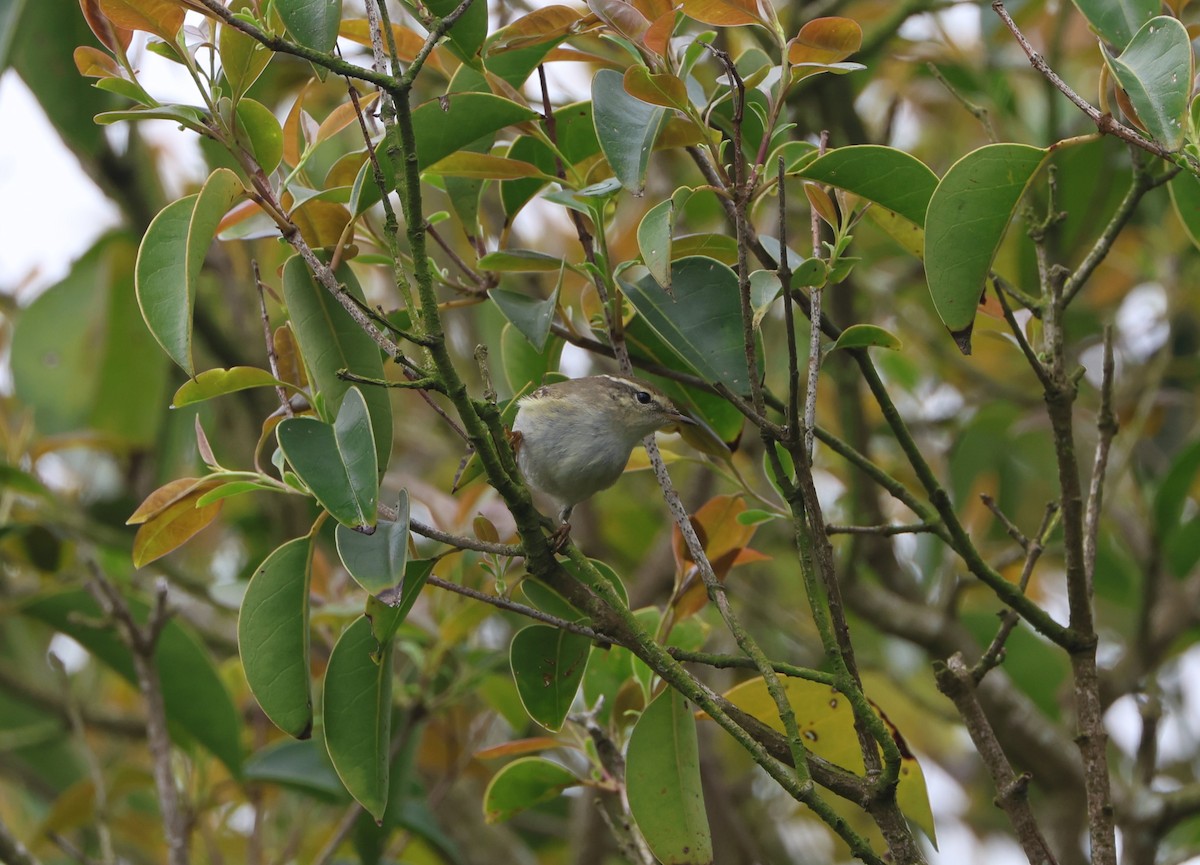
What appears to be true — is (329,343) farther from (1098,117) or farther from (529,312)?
(1098,117)

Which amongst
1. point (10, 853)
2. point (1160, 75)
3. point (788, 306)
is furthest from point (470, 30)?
point (10, 853)

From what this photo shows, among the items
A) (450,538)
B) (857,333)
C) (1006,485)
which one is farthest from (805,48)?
(1006,485)

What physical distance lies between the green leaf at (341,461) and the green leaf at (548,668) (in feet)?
1.39

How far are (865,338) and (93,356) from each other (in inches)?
116

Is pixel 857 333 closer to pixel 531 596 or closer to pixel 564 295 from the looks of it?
pixel 531 596

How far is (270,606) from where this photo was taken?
181cm

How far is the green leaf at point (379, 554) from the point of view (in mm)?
1614

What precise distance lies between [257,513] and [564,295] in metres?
1.47

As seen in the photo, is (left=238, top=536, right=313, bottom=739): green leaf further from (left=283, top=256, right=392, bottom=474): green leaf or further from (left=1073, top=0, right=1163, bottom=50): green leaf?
(left=1073, top=0, right=1163, bottom=50): green leaf

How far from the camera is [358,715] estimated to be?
1.87 metres

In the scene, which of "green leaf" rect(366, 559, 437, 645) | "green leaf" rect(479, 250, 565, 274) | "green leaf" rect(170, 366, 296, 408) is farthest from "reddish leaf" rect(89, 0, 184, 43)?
"green leaf" rect(366, 559, 437, 645)

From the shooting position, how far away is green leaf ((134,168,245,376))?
163 centimetres

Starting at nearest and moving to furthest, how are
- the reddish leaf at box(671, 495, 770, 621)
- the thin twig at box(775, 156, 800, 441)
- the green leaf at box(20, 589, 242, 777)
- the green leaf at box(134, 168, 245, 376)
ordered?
the thin twig at box(775, 156, 800, 441), the green leaf at box(134, 168, 245, 376), the reddish leaf at box(671, 495, 770, 621), the green leaf at box(20, 589, 242, 777)

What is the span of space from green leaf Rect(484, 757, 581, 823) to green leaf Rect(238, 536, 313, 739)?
1.66 ft
